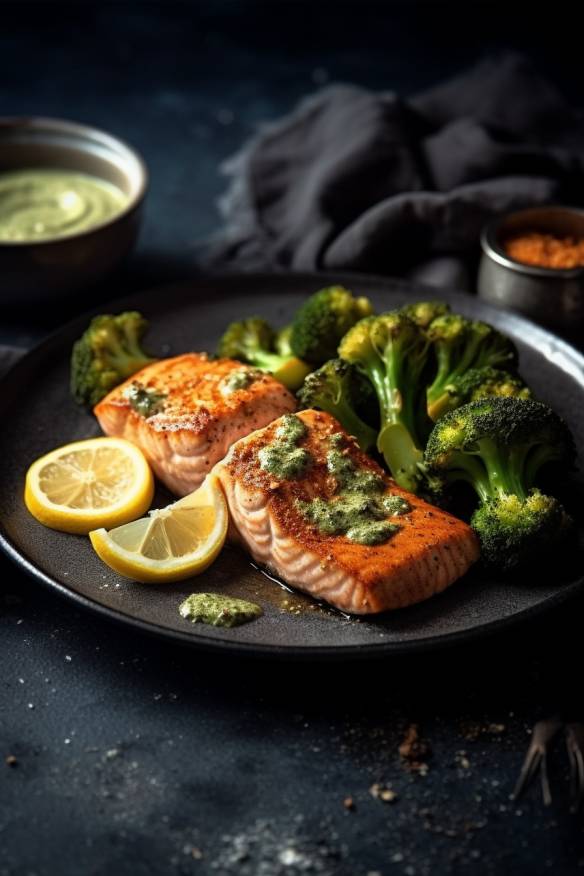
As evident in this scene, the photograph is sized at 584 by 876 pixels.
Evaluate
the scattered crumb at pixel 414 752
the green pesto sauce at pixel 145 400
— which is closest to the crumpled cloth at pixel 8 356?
the green pesto sauce at pixel 145 400

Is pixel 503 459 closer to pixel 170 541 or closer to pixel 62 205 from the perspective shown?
→ pixel 170 541

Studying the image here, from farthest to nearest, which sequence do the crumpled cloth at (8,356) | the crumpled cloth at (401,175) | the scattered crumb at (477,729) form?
1. the crumpled cloth at (401,175)
2. the crumpled cloth at (8,356)
3. the scattered crumb at (477,729)

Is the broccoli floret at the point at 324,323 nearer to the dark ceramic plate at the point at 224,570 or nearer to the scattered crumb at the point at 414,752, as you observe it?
the dark ceramic plate at the point at 224,570

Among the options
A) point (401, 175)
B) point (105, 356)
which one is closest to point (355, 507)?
point (105, 356)

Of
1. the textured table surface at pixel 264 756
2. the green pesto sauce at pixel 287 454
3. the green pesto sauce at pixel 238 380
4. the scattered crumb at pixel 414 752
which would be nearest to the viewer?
the textured table surface at pixel 264 756

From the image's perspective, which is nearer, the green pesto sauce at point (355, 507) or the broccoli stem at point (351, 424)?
the green pesto sauce at point (355, 507)

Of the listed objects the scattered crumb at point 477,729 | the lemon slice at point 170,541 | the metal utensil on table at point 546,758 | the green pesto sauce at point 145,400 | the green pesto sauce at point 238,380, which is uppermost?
the green pesto sauce at point 238,380

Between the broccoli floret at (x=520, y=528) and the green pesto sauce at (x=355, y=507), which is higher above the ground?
the broccoli floret at (x=520, y=528)

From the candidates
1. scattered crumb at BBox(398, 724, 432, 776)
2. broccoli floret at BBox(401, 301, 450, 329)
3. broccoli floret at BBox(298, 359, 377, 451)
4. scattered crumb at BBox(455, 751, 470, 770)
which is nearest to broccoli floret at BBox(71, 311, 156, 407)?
broccoli floret at BBox(298, 359, 377, 451)
